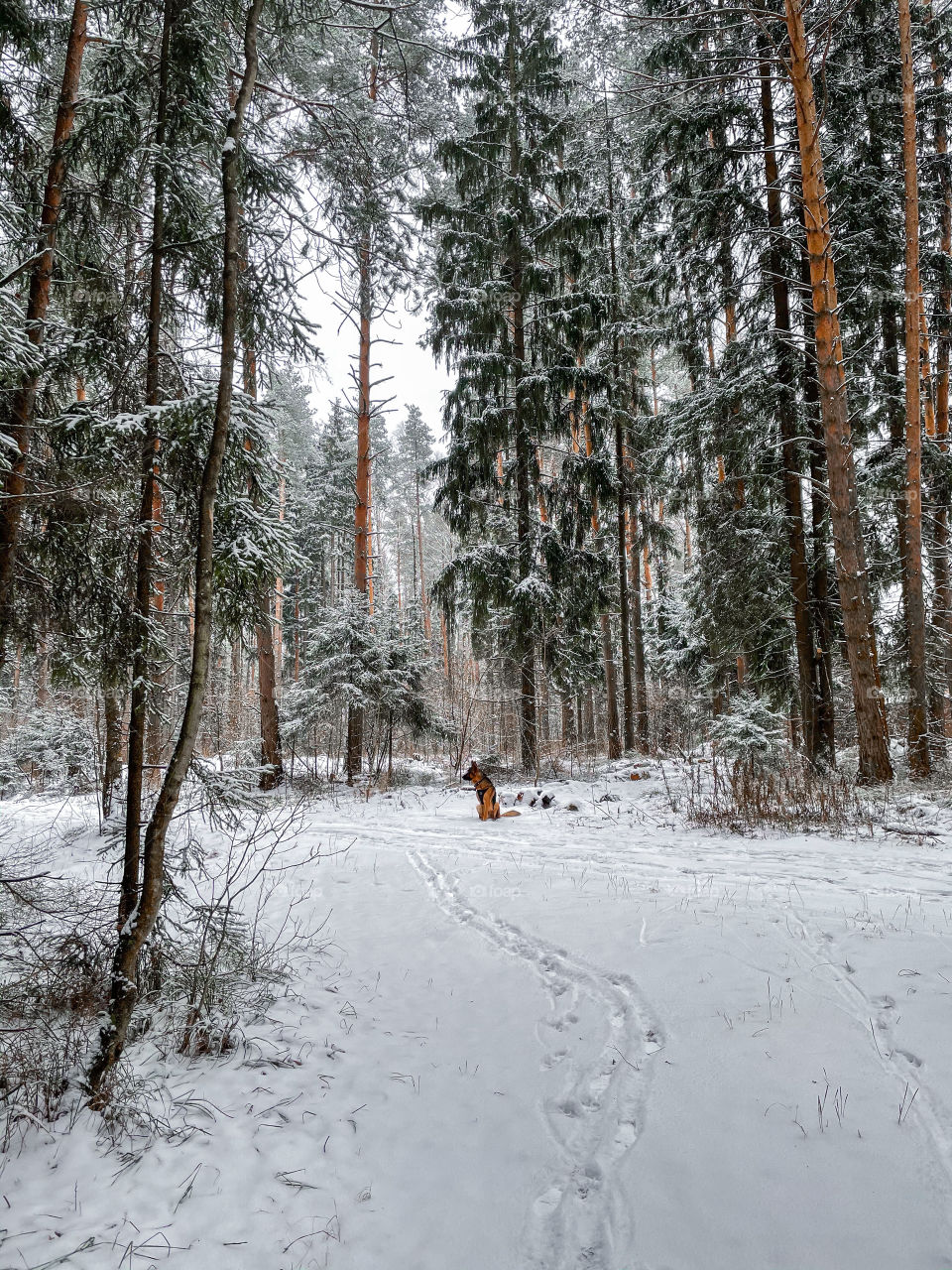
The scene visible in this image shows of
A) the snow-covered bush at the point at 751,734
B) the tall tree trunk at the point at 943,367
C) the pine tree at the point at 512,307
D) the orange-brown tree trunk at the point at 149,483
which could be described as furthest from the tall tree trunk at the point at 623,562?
the orange-brown tree trunk at the point at 149,483

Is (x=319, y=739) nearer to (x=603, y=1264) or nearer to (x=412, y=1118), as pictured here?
(x=412, y=1118)

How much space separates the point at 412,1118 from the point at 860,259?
42.1 ft

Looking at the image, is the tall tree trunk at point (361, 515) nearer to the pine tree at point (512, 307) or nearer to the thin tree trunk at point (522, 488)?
the pine tree at point (512, 307)

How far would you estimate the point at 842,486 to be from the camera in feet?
26.0

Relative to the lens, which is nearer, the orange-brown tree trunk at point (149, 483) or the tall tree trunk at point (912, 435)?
the orange-brown tree trunk at point (149, 483)

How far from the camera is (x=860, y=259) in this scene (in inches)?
384

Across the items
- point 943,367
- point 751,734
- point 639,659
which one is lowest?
point 751,734

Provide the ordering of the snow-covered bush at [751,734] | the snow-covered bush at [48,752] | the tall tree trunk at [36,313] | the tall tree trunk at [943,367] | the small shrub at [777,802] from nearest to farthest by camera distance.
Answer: the tall tree trunk at [36,313] → the small shrub at [777,802] → the snow-covered bush at [751,734] → the tall tree trunk at [943,367] → the snow-covered bush at [48,752]

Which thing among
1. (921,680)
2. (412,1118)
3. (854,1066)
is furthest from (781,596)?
(412,1118)

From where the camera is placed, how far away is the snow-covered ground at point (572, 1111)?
198 cm

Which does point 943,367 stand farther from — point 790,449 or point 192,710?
point 192,710

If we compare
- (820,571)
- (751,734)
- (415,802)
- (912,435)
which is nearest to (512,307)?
(912,435)

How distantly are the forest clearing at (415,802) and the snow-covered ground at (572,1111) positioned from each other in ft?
0.06

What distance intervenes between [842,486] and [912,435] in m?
2.08
